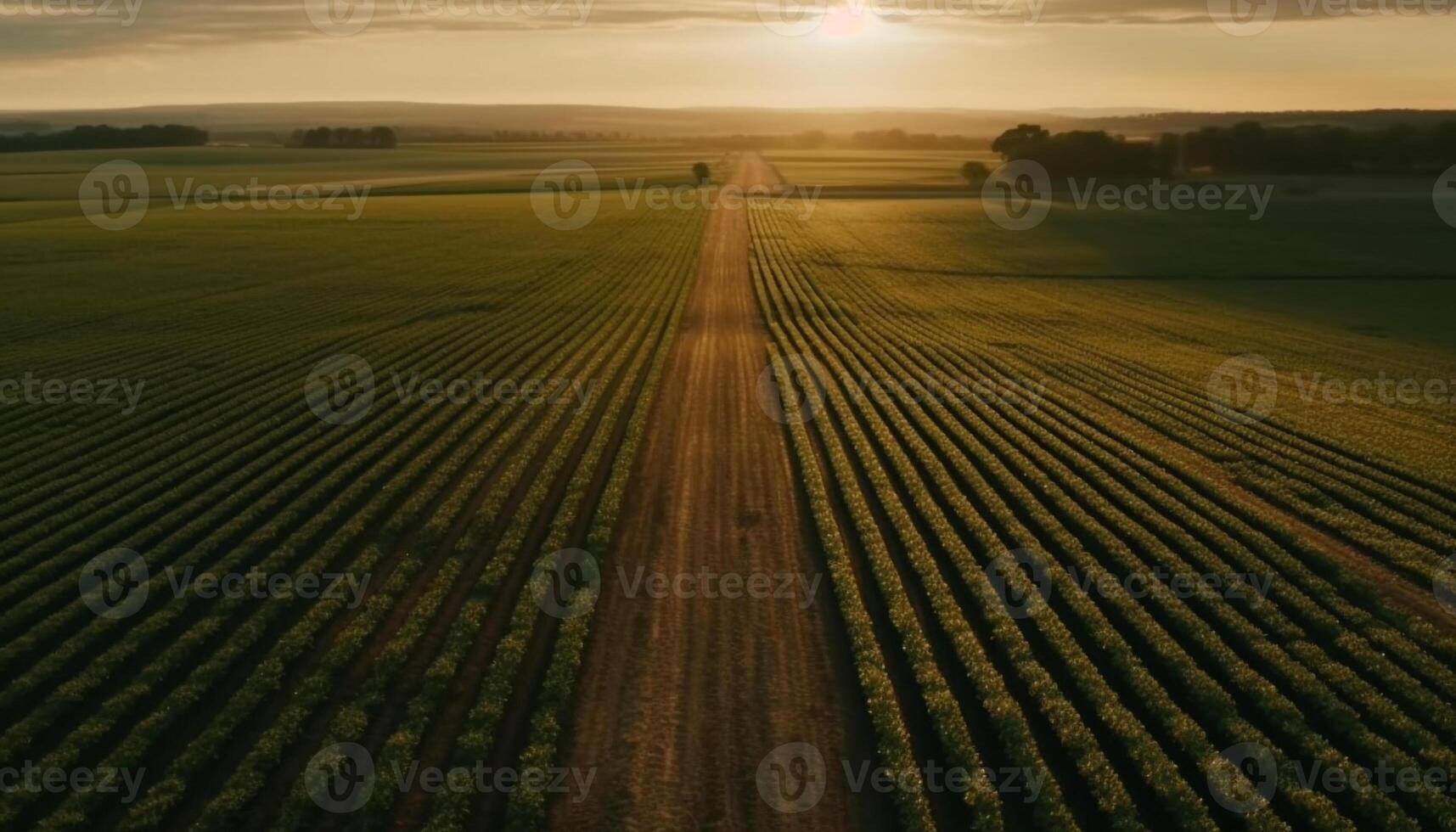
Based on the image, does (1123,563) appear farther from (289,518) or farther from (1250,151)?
(1250,151)

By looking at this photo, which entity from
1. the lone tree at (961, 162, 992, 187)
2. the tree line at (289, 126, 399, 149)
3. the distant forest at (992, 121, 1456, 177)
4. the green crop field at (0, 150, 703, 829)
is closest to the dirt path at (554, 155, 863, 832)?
the green crop field at (0, 150, 703, 829)

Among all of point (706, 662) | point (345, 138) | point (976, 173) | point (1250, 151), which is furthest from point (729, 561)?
point (345, 138)

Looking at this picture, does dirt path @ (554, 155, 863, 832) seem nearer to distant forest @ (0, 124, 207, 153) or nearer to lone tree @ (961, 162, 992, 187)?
lone tree @ (961, 162, 992, 187)

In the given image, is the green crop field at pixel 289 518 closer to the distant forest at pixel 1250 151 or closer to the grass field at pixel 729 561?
the grass field at pixel 729 561

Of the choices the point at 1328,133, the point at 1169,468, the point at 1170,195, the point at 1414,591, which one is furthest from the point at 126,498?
the point at 1328,133

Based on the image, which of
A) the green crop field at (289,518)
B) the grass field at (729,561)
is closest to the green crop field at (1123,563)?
the grass field at (729,561)
